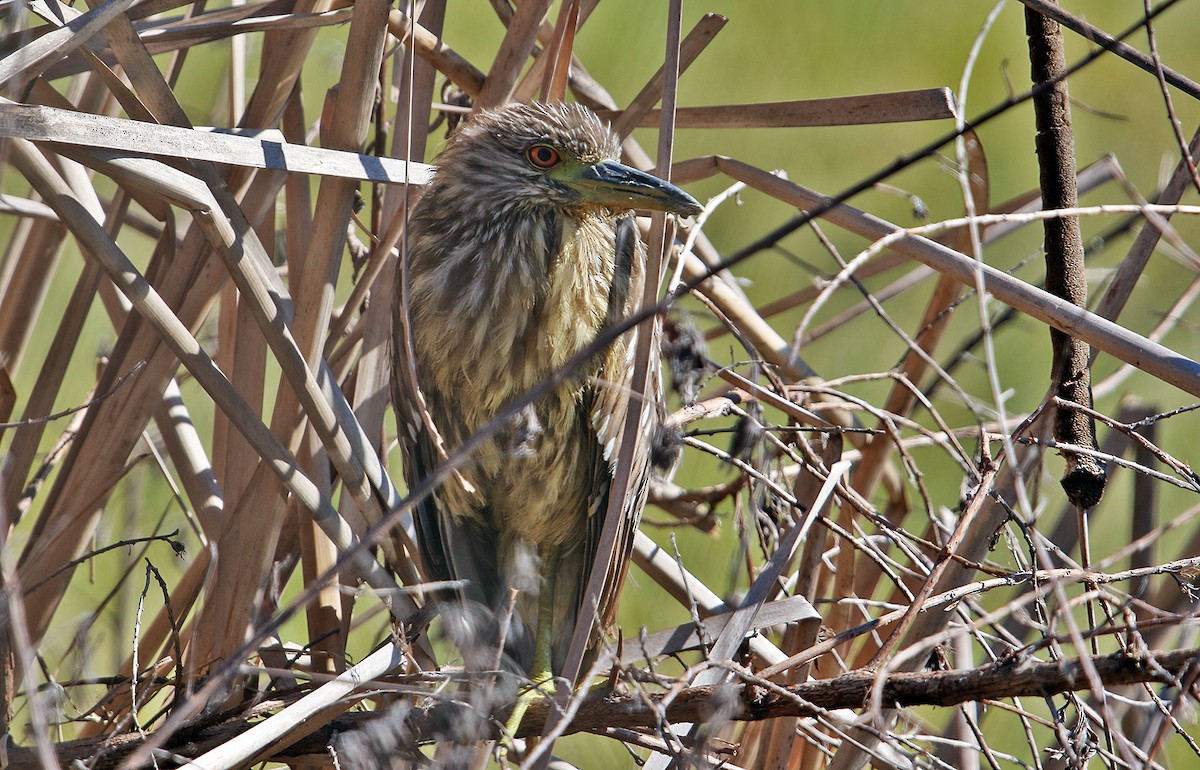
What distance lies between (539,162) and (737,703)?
1.10 meters

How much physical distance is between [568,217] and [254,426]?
0.75 metres

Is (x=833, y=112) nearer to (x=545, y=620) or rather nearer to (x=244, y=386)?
(x=244, y=386)

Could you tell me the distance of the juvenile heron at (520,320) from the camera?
1.87 meters

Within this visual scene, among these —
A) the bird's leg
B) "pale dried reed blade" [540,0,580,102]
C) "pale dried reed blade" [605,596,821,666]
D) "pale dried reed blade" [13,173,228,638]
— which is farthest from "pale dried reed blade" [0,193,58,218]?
"pale dried reed blade" [605,596,821,666]

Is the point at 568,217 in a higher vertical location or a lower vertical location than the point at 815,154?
lower

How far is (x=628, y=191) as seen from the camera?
1745 millimetres

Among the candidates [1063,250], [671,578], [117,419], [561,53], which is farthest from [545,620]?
[1063,250]

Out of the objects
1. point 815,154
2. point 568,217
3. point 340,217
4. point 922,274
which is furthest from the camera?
point 815,154

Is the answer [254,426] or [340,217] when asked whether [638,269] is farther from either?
[254,426]

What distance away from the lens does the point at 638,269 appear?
2004 mm

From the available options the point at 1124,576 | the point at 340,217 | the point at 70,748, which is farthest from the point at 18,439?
the point at 1124,576

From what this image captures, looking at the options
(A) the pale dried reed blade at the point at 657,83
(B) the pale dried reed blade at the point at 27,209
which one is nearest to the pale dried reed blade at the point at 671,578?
(A) the pale dried reed blade at the point at 657,83

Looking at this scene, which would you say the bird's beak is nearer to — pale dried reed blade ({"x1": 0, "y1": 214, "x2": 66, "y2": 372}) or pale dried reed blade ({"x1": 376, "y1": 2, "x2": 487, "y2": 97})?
pale dried reed blade ({"x1": 376, "y1": 2, "x2": 487, "y2": 97})

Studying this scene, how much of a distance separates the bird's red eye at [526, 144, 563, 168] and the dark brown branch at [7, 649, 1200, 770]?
39.0 inches
